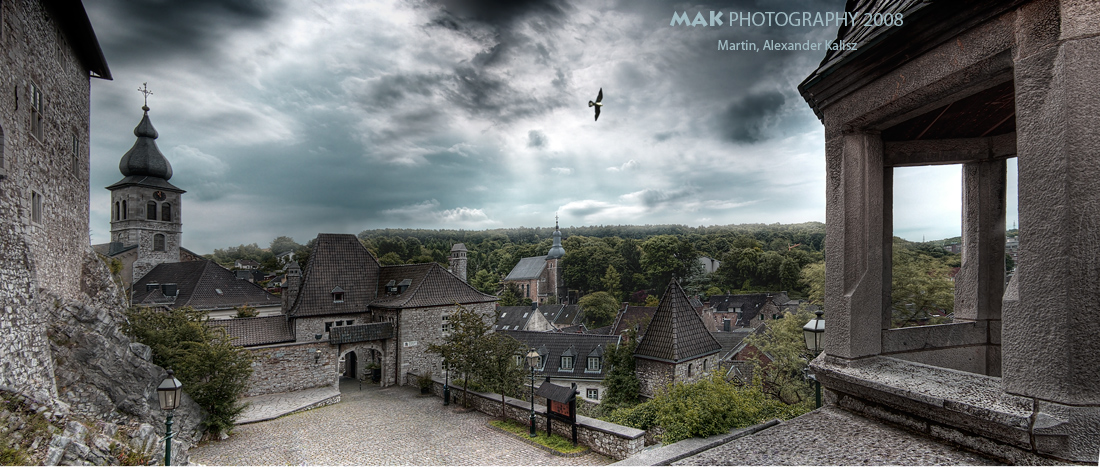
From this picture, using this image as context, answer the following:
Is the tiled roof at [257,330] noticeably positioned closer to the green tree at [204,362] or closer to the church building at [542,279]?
the green tree at [204,362]

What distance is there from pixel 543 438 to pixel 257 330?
1631cm

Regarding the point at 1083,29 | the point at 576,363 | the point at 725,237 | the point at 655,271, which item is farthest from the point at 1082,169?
the point at 725,237

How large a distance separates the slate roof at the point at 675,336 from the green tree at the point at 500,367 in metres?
4.71

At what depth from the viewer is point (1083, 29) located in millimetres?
2279

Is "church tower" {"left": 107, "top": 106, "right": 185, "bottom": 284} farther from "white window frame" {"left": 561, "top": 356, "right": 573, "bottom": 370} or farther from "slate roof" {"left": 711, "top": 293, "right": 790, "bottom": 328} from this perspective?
"slate roof" {"left": 711, "top": 293, "right": 790, "bottom": 328}

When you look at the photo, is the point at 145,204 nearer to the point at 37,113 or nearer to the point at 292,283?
the point at 292,283

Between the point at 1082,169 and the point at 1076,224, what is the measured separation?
0.89 ft

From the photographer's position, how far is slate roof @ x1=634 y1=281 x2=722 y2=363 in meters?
16.5

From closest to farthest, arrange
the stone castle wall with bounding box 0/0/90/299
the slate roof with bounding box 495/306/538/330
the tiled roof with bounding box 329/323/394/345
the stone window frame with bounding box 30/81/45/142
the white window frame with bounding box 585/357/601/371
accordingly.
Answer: the stone castle wall with bounding box 0/0/90/299, the stone window frame with bounding box 30/81/45/142, the tiled roof with bounding box 329/323/394/345, the white window frame with bounding box 585/357/601/371, the slate roof with bounding box 495/306/538/330

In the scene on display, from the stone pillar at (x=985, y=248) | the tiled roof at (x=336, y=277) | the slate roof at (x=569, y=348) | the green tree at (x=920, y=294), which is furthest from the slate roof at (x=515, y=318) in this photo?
the stone pillar at (x=985, y=248)

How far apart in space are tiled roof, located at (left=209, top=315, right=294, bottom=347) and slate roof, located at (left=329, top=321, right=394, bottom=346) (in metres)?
2.94

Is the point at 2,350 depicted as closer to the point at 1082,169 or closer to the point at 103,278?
the point at 103,278

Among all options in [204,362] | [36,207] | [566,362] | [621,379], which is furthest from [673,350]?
[36,207]

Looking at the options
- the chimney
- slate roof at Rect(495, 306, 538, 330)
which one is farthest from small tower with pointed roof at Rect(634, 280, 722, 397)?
slate roof at Rect(495, 306, 538, 330)
